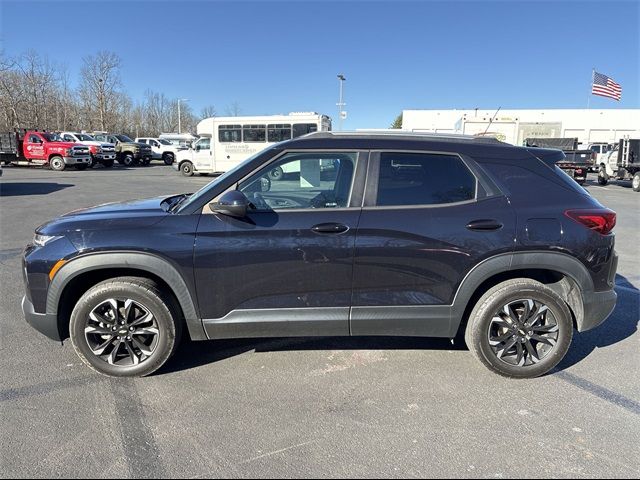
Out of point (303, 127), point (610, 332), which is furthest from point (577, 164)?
point (610, 332)

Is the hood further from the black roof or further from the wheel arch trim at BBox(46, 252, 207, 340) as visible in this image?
the black roof

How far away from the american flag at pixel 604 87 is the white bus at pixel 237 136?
22634mm

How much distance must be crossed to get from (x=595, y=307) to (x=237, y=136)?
817 inches

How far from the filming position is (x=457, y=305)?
3.21 m

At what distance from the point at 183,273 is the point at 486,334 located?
2272 mm

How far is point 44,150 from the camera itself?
2552 centimetres

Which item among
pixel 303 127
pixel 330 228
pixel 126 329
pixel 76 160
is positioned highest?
pixel 303 127

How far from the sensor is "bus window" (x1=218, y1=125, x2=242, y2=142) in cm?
2206

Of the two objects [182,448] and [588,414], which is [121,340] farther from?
[588,414]

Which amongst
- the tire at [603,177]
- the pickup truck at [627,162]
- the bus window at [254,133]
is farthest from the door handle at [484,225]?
the tire at [603,177]

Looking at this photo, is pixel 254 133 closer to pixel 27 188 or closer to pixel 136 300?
pixel 27 188

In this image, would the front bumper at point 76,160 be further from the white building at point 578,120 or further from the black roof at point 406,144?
the white building at point 578,120

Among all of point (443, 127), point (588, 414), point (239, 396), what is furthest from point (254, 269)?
point (443, 127)

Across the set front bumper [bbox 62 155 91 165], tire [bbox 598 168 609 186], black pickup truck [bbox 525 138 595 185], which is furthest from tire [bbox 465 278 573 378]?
front bumper [bbox 62 155 91 165]
